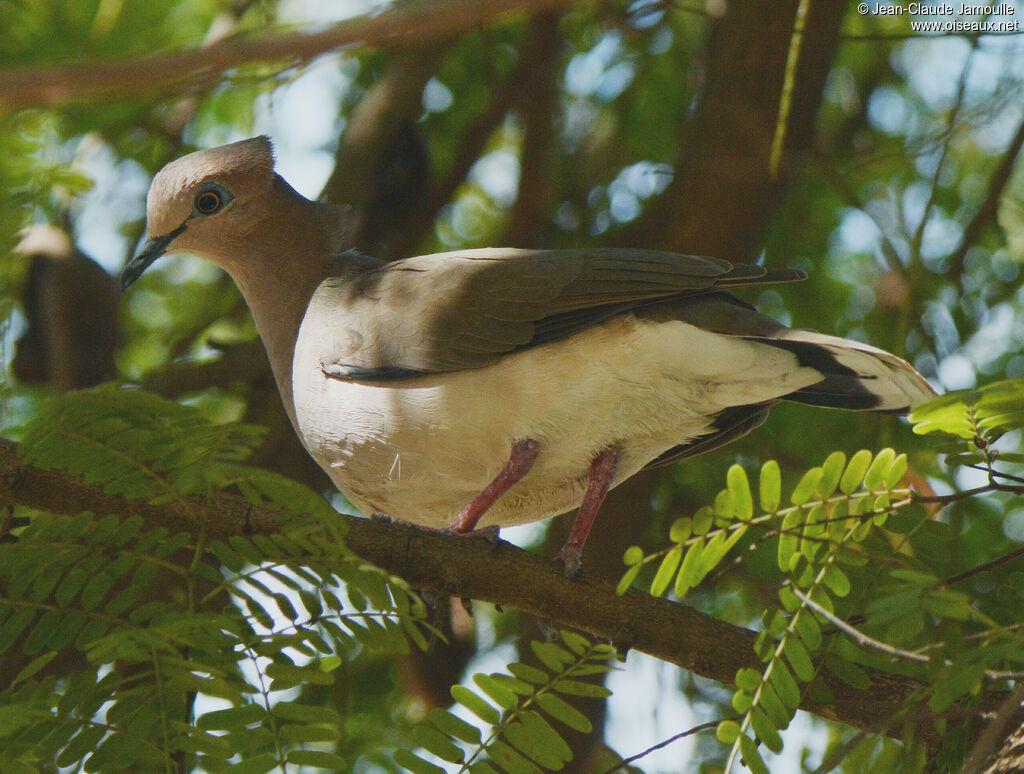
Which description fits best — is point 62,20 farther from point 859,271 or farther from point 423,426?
point 859,271

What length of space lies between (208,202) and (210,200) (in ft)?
0.04

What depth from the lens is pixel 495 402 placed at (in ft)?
12.6

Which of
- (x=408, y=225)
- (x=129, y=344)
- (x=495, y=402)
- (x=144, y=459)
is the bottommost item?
(x=144, y=459)

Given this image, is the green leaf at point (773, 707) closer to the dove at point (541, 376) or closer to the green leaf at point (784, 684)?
the green leaf at point (784, 684)

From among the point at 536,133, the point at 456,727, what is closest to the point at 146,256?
the point at 536,133

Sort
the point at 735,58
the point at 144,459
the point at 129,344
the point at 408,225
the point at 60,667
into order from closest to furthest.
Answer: the point at 144,459 < the point at 60,667 < the point at 735,58 < the point at 408,225 < the point at 129,344

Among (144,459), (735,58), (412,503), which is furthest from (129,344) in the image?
(144,459)

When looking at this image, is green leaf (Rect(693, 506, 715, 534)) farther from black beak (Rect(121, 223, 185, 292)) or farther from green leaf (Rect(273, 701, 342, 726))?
black beak (Rect(121, 223, 185, 292))

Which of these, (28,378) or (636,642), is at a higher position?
(28,378)

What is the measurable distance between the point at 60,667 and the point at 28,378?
6.26 ft

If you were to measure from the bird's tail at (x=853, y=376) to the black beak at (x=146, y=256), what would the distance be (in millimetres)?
2492

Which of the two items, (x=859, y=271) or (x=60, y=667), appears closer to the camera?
(x=60, y=667)

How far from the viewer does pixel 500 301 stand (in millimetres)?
3959

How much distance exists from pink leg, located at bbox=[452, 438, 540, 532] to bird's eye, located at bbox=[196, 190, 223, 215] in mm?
1786
